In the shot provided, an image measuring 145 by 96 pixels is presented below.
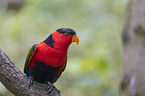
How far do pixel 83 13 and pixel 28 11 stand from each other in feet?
4.38

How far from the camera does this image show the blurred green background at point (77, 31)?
3963 mm

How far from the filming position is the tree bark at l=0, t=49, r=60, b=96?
202cm

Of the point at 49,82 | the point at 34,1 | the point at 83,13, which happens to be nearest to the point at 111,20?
the point at 83,13

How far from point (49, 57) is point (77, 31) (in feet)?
6.84

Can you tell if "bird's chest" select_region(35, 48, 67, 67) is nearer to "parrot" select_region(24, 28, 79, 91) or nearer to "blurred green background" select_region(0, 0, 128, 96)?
"parrot" select_region(24, 28, 79, 91)

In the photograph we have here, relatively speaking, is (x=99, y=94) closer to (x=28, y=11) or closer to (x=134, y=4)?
(x=134, y=4)

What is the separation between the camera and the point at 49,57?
2.50m

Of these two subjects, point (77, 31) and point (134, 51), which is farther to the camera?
point (77, 31)

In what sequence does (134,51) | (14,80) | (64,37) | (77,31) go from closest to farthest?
1. (14,80)
2. (64,37)
3. (134,51)
4. (77,31)

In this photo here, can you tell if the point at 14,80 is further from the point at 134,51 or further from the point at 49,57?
the point at 134,51

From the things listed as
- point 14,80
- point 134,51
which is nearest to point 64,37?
point 14,80

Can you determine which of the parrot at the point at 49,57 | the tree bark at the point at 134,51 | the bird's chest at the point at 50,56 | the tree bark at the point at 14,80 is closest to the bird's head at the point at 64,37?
the parrot at the point at 49,57

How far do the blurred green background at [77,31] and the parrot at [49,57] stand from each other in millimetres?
1217

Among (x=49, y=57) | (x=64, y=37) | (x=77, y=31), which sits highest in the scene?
(x=64, y=37)
